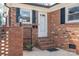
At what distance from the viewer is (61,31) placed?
2000 mm

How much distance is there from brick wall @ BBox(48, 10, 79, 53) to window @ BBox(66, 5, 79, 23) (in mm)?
78

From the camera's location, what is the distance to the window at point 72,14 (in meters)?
1.92

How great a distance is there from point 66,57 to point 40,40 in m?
0.47

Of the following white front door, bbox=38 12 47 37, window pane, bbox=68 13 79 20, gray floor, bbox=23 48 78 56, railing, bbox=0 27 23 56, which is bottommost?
gray floor, bbox=23 48 78 56

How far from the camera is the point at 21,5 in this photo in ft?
6.35

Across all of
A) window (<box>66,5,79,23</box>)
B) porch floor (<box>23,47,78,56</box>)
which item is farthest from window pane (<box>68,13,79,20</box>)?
porch floor (<box>23,47,78,56</box>)

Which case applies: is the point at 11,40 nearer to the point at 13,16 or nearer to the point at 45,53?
the point at 13,16

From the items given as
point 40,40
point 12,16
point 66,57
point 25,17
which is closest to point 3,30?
point 12,16

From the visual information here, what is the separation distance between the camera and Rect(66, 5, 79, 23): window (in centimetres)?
192

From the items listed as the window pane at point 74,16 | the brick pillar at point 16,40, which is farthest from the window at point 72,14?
the brick pillar at point 16,40

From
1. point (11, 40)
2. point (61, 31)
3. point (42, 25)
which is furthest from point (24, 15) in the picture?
point (61, 31)

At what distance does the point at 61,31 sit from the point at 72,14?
0.31 metres

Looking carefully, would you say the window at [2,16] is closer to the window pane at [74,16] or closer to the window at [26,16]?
the window at [26,16]

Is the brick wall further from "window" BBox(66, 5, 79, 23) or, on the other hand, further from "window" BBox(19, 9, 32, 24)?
"window" BBox(19, 9, 32, 24)
